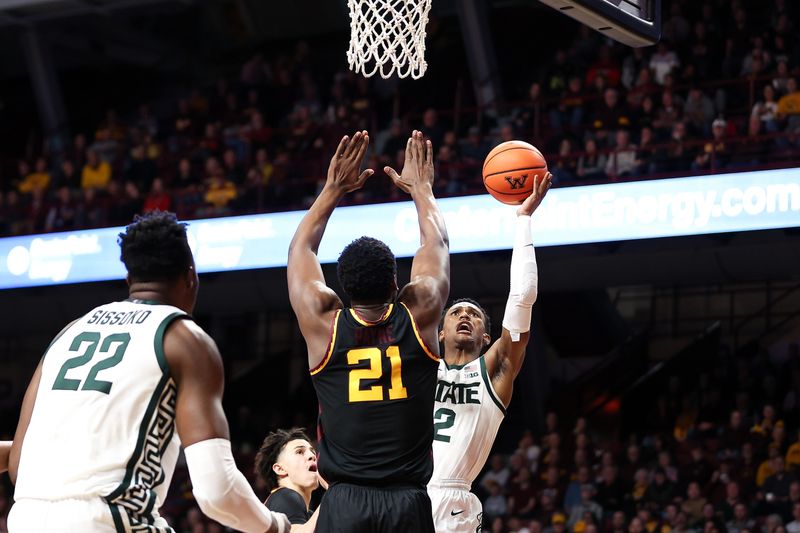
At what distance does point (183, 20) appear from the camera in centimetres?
2388

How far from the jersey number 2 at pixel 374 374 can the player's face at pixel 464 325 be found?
175 centimetres

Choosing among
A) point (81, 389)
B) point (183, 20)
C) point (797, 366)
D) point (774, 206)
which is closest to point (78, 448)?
point (81, 389)

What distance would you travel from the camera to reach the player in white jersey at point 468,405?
19.0 feet

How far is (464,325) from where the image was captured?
6.27 m

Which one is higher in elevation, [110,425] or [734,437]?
[110,425]

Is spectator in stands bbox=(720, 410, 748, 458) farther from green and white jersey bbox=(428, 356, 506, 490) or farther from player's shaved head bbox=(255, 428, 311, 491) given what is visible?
player's shaved head bbox=(255, 428, 311, 491)

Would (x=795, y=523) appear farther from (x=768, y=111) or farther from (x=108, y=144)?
(x=108, y=144)

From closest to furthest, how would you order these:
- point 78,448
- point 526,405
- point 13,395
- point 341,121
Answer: point 78,448, point 526,405, point 341,121, point 13,395

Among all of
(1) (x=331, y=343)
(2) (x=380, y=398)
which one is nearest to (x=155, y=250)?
(1) (x=331, y=343)

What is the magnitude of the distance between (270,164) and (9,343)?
8065 mm

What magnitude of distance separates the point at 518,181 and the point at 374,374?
2511 millimetres

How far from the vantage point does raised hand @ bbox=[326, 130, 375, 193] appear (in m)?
4.89

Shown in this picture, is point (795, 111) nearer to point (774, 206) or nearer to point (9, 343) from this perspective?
point (774, 206)

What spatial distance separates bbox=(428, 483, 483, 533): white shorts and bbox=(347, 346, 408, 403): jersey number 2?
1.42 meters
